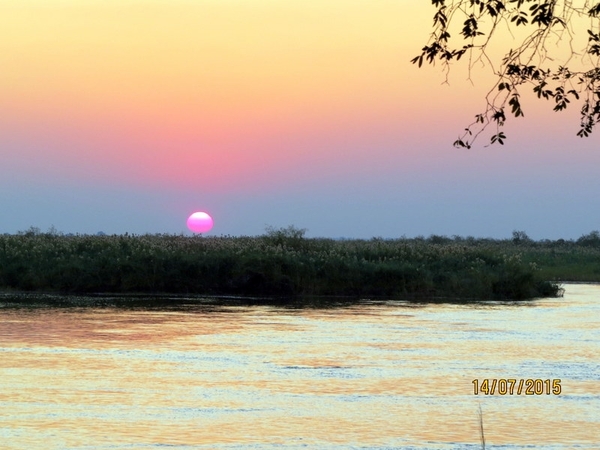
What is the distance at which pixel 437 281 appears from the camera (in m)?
37.8

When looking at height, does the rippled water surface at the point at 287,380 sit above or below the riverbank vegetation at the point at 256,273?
below

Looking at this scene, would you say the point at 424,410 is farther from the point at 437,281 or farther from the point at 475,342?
the point at 437,281

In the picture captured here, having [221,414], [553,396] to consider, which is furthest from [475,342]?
[221,414]
